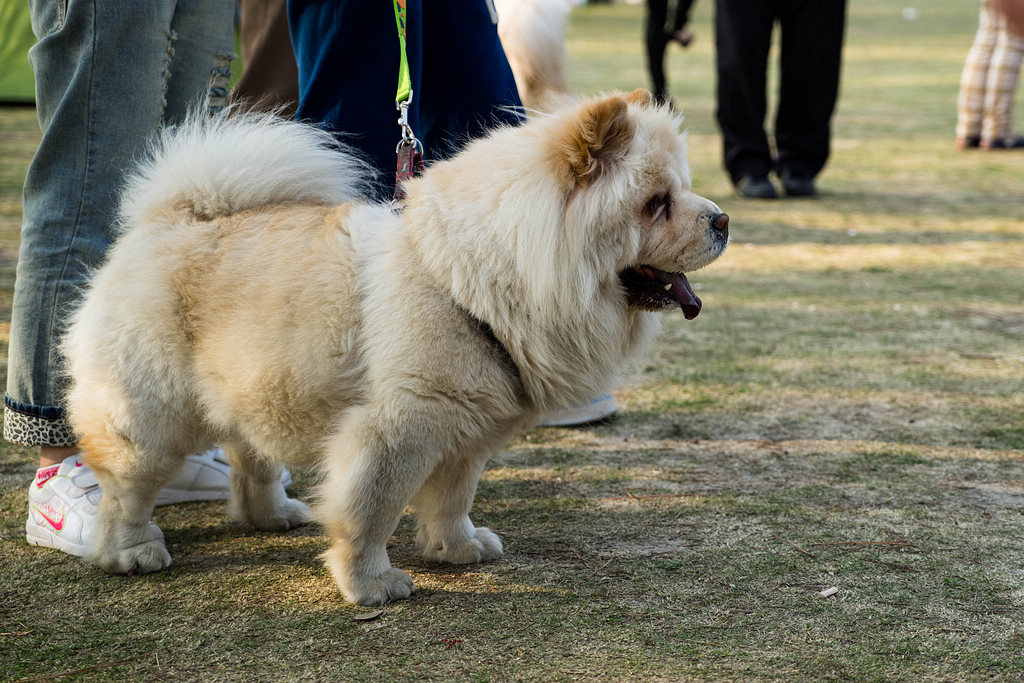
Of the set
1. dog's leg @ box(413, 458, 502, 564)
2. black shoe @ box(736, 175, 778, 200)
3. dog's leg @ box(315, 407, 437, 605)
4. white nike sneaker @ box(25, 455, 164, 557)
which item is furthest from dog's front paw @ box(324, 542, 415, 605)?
black shoe @ box(736, 175, 778, 200)

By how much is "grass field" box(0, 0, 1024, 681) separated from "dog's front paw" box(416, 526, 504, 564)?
→ 34 millimetres

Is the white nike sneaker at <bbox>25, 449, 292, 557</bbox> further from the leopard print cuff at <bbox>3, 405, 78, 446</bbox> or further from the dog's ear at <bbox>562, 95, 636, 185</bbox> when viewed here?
the dog's ear at <bbox>562, 95, 636, 185</bbox>

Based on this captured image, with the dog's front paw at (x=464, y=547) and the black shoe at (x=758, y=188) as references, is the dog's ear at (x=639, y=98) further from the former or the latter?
the black shoe at (x=758, y=188)

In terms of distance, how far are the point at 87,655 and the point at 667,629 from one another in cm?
123

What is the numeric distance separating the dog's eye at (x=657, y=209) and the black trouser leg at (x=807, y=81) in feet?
16.4

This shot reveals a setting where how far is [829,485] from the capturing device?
2857 mm

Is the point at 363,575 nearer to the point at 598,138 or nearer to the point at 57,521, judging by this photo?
the point at 57,521

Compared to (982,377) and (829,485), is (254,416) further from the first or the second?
(982,377)

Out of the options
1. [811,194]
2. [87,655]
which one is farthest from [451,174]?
[811,194]

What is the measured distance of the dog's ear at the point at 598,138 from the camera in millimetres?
2018

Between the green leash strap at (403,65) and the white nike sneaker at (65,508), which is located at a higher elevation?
the green leash strap at (403,65)

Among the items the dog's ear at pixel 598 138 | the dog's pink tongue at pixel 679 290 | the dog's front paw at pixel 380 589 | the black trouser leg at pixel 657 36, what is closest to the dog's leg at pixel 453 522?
the dog's front paw at pixel 380 589

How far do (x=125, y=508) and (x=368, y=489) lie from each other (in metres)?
0.69

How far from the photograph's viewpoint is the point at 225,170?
2.36 m
